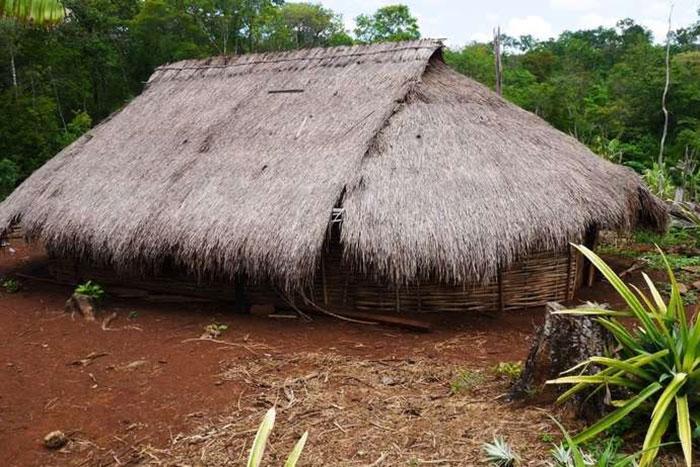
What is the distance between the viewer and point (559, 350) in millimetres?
4105

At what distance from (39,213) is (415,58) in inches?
238

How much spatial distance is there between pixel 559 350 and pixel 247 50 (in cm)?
2524

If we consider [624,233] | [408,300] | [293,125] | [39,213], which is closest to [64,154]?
[39,213]

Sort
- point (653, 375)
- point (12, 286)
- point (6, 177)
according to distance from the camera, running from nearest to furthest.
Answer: point (653, 375), point (12, 286), point (6, 177)

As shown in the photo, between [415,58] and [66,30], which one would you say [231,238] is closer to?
[415,58]

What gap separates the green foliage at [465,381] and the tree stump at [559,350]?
1.58 feet

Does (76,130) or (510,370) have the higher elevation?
(76,130)

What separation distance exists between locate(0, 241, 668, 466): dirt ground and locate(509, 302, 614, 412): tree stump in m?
0.21

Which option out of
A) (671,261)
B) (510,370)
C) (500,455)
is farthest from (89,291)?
(671,261)

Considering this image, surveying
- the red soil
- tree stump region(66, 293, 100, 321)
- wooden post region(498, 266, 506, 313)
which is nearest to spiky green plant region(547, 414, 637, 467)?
the red soil

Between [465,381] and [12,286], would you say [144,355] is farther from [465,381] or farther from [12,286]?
[12,286]

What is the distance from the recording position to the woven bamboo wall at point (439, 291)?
23.5ft

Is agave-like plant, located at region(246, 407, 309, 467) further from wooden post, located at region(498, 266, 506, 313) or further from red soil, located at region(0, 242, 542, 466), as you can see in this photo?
wooden post, located at region(498, 266, 506, 313)

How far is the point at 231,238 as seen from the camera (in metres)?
6.98
